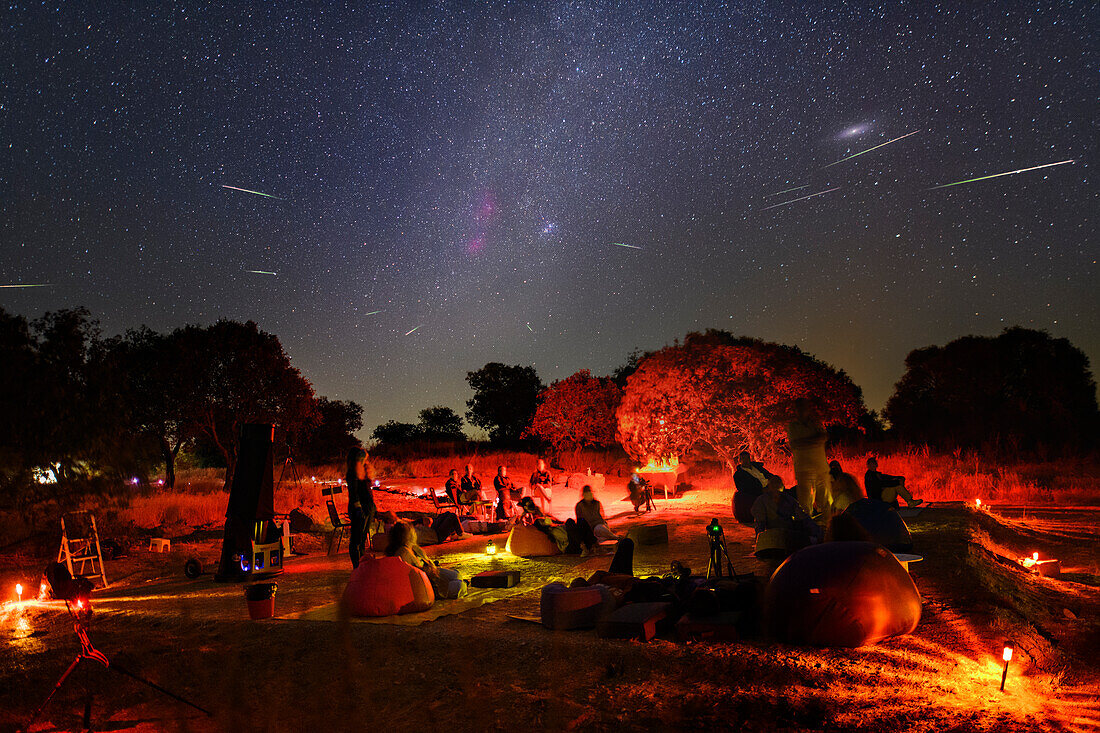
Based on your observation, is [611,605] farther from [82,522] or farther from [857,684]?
[82,522]

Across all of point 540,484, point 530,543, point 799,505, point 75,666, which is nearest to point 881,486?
point 799,505

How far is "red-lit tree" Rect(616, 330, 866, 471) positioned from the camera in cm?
2031

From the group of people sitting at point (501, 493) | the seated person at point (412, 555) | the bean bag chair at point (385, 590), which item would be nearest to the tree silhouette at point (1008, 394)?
the group of people sitting at point (501, 493)

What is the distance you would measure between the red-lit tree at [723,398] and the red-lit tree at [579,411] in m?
6.82

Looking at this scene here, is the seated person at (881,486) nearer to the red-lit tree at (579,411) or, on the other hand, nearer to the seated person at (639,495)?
the seated person at (639,495)

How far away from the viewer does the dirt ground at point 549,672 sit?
187 inches

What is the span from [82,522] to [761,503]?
11.3 metres

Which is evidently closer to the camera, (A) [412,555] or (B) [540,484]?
(A) [412,555]

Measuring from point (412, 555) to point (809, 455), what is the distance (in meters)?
6.41

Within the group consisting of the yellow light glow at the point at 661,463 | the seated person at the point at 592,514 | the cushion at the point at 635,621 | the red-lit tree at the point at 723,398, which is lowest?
the cushion at the point at 635,621

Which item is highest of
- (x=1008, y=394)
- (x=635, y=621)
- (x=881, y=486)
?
(x=1008, y=394)

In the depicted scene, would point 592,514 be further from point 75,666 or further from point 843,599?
point 75,666

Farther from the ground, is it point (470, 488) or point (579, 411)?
point (579, 411)

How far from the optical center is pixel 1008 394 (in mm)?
29125
